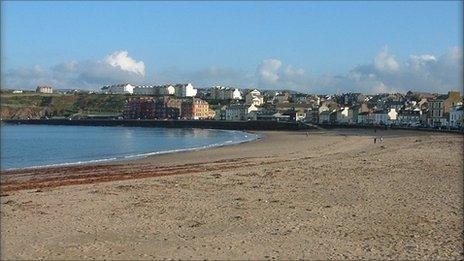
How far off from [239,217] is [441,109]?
296 feet

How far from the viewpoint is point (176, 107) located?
509 feet

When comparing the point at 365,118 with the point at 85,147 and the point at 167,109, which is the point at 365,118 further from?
the point at 85,147

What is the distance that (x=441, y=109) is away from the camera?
308ft

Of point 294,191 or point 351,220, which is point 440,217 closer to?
point 351,220

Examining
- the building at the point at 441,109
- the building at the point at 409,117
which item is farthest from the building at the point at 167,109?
the building at the point at 441,109

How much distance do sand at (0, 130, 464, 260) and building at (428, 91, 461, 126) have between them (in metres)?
78.2

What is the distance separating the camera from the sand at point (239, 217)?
8828 millimetres

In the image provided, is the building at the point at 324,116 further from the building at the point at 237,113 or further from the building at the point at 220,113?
the building at the point at 220,113

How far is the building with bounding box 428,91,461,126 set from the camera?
92.2 m

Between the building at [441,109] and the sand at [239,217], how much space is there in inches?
3079

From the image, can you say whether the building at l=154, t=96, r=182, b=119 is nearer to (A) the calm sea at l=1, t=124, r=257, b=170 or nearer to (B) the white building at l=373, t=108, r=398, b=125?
(B) the white building at l=373, t=108, r=398, b=125

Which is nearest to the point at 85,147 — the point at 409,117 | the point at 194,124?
the point at 194,124

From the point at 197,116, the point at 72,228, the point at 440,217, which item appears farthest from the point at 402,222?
the point at 197,116

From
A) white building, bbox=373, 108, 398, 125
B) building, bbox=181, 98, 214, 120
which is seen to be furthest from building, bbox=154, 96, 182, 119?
white building, bbox=373, 108, 398, 125
